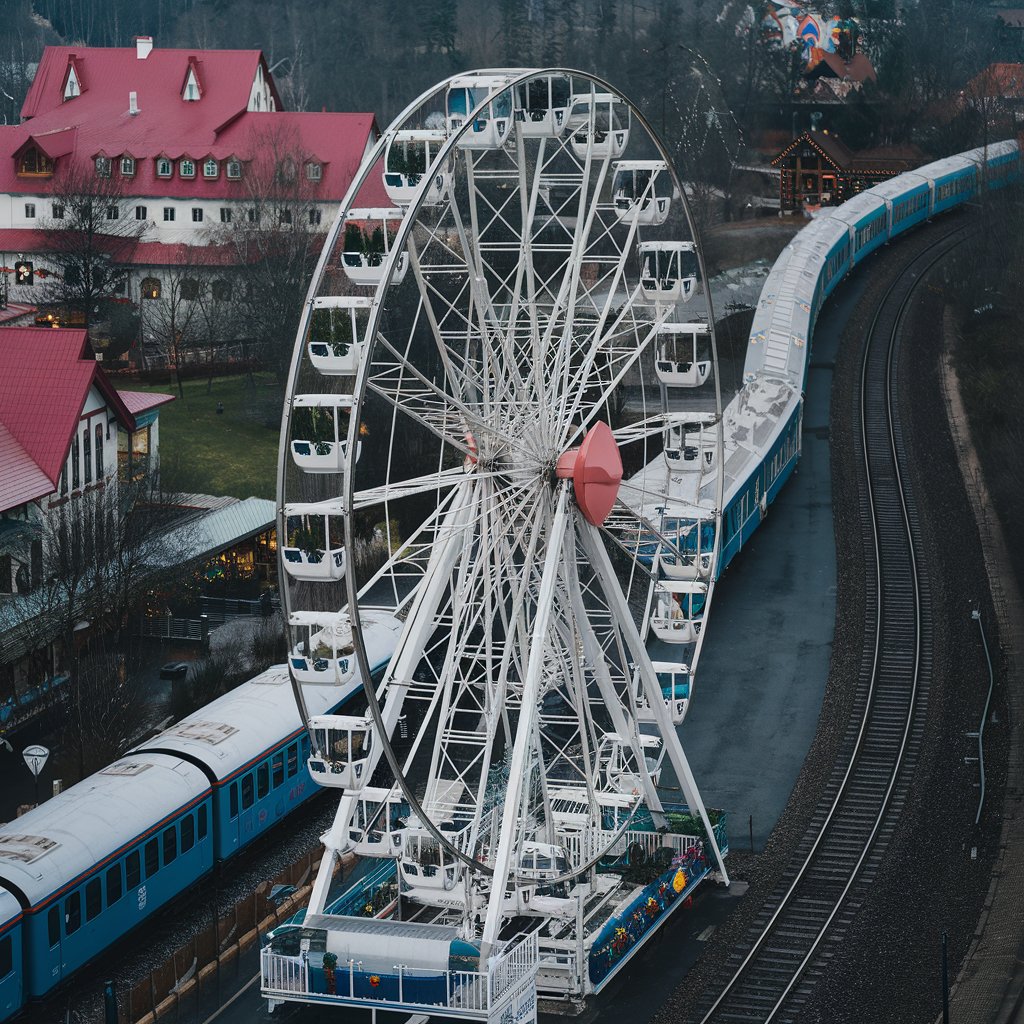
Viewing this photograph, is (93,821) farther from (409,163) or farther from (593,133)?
(593,133)

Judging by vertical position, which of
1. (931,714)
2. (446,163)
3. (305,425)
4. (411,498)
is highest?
(446,163)

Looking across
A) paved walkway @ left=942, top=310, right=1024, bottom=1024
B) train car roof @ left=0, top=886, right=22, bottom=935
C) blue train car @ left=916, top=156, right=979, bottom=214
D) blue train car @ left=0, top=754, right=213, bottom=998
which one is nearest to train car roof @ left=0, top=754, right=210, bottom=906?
blue train car @ left=0, top=754, right=213, bottom=998

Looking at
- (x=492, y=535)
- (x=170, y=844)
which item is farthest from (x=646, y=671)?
(x=170, y=844)

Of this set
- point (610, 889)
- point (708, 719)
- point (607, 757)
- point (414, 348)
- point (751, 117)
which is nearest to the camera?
point (610, 889)

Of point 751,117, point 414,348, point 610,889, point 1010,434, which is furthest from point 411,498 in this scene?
point 751,117

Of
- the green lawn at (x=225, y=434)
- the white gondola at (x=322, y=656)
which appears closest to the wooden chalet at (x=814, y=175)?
the green lawn at (x=225, y=434)

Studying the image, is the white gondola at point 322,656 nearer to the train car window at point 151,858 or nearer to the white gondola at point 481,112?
the train car window at point 151,858

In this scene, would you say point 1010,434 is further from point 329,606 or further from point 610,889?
point 610,889
